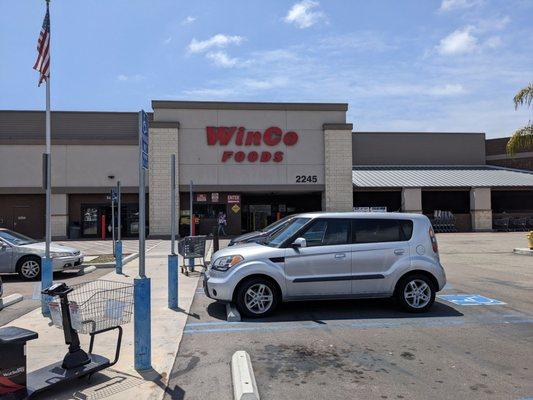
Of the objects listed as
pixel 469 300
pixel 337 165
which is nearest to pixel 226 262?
pixel 469 300

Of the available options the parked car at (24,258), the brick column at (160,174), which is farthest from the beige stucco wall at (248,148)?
the parked car at (24,258)

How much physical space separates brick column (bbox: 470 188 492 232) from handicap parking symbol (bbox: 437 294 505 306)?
25592 mm

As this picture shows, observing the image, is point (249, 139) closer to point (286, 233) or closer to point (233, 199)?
point (233, 199)

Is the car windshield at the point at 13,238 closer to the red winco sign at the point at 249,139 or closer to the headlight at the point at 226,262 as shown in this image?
the headlight at the point at 226,262

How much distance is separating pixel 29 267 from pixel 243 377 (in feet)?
32.5

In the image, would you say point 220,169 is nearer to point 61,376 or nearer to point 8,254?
point 8,254

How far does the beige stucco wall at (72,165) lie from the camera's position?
2942 centimetres

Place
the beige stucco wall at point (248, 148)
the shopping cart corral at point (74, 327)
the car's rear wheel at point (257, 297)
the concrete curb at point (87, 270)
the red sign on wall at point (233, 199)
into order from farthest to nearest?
the red sign on wall at point (233, 199) < the beige stucco wall at point (248, 148) < the concrete curb at point (87, 270) < the car's rear wheel at point (257, 297) < the shopping cart corral at point (74, 327)

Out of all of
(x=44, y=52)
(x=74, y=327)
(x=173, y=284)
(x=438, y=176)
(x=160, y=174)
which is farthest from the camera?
(x=438, y=176)

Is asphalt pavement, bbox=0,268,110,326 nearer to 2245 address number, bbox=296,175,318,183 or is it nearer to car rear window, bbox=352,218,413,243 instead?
car rear window, bbox=352,218,413,243

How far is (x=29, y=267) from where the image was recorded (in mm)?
12656

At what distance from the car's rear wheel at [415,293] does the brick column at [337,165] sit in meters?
22.5

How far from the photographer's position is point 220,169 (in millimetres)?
30047

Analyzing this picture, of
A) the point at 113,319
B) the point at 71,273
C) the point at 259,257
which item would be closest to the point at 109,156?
the point at 71,273
